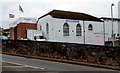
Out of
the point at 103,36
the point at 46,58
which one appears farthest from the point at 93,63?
the point at 103,36

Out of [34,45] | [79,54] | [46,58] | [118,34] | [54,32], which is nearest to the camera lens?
[79,54]

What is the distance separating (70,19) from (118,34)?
17912 mm

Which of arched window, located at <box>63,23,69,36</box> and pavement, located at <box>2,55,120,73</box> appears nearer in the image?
pavement, located at <box>2,55,120,73</box>

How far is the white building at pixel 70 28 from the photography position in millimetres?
36312

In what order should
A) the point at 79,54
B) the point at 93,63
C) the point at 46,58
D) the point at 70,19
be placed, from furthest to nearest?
the point at 70,19, the point at 46,58, the point at 79,54, the point at 93,63

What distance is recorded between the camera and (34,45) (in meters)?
17.3

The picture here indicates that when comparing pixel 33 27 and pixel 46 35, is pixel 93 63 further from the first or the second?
pixel 33 27

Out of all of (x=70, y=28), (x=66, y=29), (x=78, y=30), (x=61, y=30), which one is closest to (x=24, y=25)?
(x=61, y=30)

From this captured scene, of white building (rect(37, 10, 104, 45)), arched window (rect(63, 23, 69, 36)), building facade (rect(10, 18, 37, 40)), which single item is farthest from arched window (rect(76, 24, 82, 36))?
building facade (rect(10, 18, 37, 40))

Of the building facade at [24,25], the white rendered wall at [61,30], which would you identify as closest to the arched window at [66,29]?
the white rendered wall at [61,30]

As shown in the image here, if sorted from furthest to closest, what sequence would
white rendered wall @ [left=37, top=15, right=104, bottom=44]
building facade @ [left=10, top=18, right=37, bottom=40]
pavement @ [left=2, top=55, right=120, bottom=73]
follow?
building facade @ [left=10, top=18, right=37, bottom=40] < white rendered wall @ [left=37, top=15, right=104, bottom=44] < pavement @ [left=2, top=55, right=120, bottom=73]

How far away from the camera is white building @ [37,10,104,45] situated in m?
36.3

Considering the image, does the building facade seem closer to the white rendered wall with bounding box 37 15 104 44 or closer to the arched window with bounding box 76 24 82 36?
the white rendered wall with bounding box 37 15 104 44

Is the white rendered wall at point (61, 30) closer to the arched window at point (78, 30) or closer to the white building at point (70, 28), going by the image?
the white building at point (70, 28)
